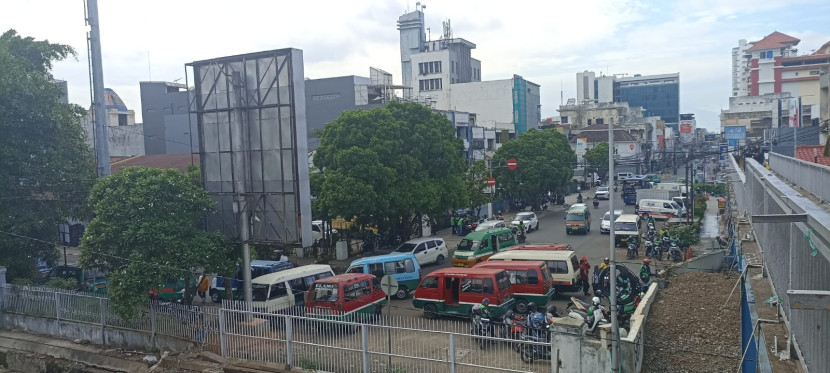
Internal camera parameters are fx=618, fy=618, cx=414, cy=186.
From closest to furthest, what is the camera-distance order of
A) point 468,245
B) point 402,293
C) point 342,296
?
1. point 342,296
2. point 402,293
3. point 468,245

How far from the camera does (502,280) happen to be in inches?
632

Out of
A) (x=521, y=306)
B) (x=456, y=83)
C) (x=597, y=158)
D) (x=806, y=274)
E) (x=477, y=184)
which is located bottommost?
(x=521, y=306)

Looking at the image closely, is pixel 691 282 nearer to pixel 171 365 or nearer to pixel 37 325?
pixel 171 365

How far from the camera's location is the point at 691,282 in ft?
59.3

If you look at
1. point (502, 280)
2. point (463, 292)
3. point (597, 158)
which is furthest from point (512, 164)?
point (597, 158)

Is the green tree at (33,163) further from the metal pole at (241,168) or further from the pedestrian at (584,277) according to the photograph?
the pedestrian at (584,277)

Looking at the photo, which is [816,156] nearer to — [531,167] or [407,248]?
[407,248]

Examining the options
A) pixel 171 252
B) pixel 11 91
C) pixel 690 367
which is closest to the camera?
pixel 690 367

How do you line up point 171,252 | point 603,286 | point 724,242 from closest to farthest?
1. point 171,252
2. point 603,286
3. point 724,242

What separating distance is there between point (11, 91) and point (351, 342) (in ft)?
43.9

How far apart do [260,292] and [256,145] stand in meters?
4.03

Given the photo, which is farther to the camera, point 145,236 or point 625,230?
point 625,230

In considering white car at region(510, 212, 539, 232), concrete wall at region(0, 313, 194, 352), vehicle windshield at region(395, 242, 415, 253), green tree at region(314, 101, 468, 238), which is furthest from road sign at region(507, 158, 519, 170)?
concrete wall at region(0, 313, 194, 352)

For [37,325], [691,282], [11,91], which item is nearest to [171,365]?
[37,325]
